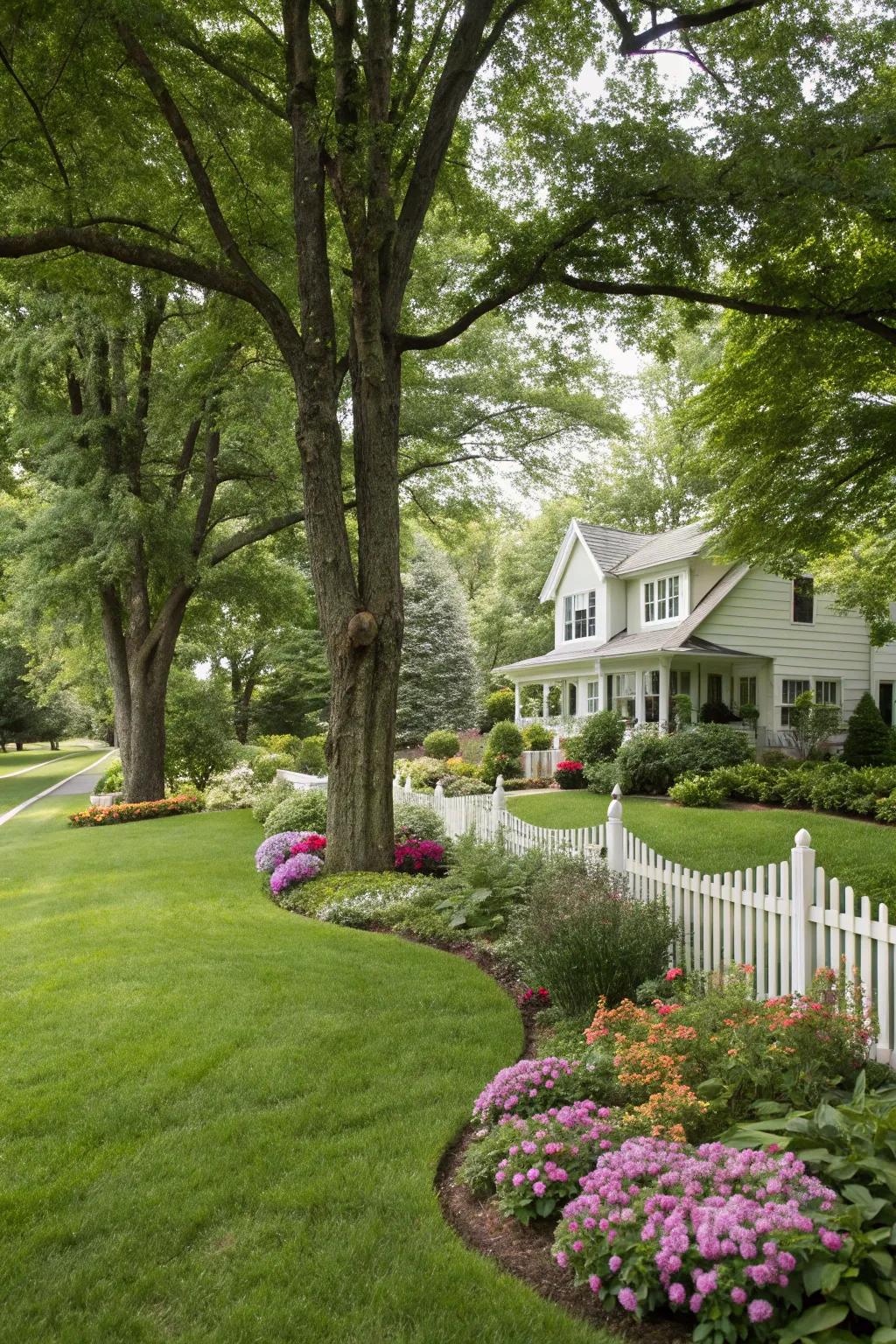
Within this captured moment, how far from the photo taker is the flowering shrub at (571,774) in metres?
19.0

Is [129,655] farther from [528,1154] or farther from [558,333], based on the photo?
[528,1154]

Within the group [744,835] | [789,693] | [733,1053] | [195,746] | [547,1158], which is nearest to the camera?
[547,1158]

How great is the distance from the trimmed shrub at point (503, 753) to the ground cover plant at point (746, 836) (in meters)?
5.66

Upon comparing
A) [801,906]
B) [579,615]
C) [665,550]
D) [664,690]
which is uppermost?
[665,550]

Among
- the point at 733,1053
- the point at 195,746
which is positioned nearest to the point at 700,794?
the point at 733,1053

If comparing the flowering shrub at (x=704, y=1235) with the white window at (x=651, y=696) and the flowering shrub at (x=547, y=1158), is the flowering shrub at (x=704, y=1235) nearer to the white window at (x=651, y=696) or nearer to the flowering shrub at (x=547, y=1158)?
the flowering shrub at (x=547, y=1158)

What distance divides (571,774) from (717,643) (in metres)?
5.27

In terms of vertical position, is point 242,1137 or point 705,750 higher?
point 705,750

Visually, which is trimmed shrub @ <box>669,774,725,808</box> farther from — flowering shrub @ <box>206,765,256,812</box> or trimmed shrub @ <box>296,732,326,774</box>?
trimmed shrub @ <box>296,732,326,774</box>

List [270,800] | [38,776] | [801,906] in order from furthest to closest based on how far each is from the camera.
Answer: [38,776], [270,800], [801,906]

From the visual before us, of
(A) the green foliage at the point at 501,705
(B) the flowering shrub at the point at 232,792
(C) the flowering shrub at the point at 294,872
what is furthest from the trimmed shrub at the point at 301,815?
(A) the green foliage at the point at 501,705

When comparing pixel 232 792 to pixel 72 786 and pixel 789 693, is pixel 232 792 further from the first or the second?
pixel 789 693

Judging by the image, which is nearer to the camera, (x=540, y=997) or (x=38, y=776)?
(x=540, y=997)

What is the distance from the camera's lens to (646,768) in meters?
17.0
